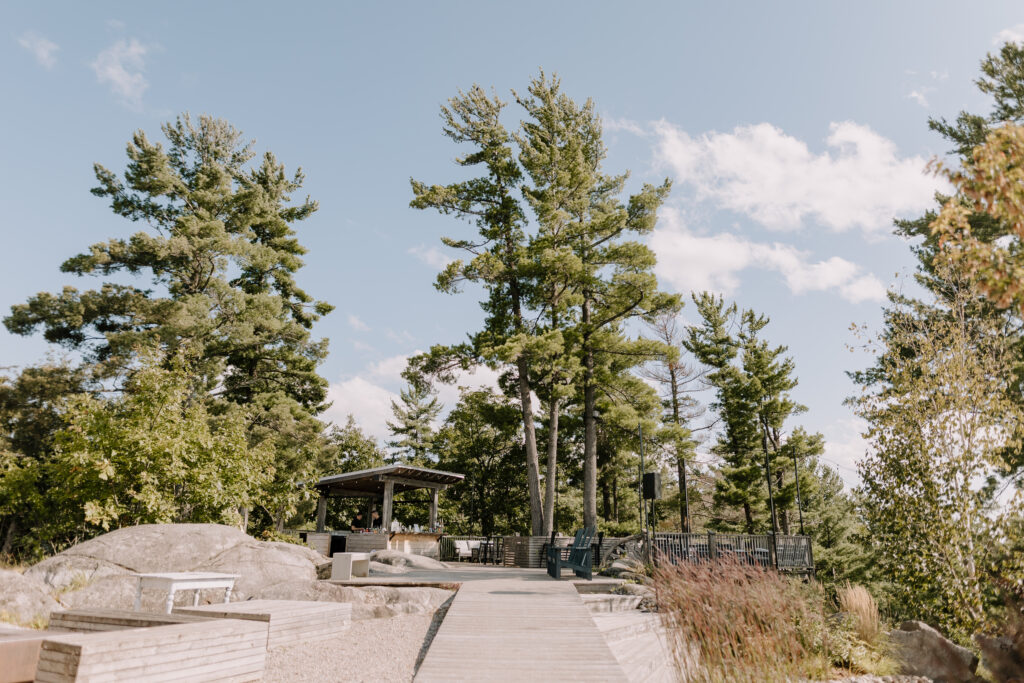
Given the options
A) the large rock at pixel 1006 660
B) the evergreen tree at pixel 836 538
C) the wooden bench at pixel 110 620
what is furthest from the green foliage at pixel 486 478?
the large rock at pixel 1006 660

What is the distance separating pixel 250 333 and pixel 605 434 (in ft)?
44.7

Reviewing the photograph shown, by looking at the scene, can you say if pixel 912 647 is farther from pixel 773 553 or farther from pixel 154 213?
pixel 154 213

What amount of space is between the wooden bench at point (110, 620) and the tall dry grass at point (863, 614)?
6987 mm

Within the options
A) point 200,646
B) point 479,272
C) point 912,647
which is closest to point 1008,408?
point 912,647

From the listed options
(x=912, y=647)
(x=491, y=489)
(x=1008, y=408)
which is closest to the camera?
(x=912, y=647)

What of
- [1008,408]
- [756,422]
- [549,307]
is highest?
[549,307]

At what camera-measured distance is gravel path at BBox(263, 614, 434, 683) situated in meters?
4.75

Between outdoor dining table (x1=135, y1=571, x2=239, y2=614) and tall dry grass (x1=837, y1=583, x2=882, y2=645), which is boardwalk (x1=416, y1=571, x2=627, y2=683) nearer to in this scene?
outdoor dining table (x1=135, y1=571, x2=239, y2=614)

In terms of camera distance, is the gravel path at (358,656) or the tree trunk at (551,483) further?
the tree trunk at (551,483)

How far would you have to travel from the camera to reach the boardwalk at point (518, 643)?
4199 mm

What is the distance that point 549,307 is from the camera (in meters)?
20.0

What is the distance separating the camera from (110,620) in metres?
4.75

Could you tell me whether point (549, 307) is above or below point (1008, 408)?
above

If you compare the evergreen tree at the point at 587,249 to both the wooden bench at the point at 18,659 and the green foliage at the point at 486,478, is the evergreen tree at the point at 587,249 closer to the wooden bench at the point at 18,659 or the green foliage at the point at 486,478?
the green foliage at the point at 486,478
